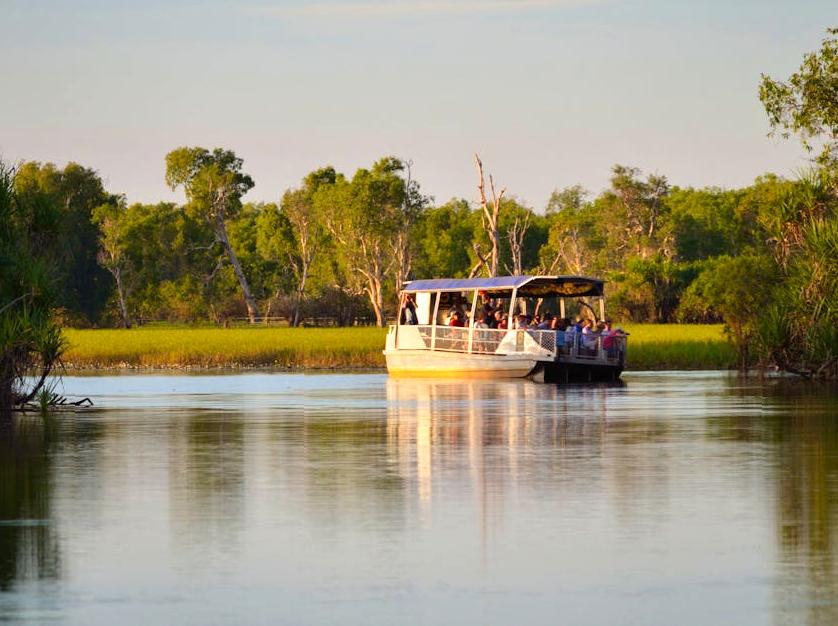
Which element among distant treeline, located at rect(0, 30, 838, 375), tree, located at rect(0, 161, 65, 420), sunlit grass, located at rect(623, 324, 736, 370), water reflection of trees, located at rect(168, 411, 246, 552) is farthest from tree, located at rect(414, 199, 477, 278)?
water reflection of trees, located at rect(168, 411, 246, 552)

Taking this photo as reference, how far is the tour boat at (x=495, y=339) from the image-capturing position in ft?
144

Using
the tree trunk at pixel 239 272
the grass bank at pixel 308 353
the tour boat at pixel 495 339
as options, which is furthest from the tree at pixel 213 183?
the tour boat at pixel 495 339

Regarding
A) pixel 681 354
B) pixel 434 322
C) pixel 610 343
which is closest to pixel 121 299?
pixel 681 354

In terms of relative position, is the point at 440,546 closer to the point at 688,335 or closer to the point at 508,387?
the point at 508,387

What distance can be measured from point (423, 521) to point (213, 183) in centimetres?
10958

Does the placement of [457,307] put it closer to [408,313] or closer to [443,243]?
[408,313]

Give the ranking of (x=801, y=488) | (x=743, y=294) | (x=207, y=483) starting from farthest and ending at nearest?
(x=743, y=294) < (x=207, y=483) < (x=801, y=488)

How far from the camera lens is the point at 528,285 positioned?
47031 millimetres

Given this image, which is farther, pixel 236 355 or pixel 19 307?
pixel 236 355

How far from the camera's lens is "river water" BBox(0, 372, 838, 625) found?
1007cm

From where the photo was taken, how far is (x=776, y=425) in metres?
24.0

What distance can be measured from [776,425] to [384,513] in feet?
36.8

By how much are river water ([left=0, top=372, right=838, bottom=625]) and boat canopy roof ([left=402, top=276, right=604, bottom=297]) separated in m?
20.0

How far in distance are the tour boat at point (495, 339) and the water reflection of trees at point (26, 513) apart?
73.8 feet
